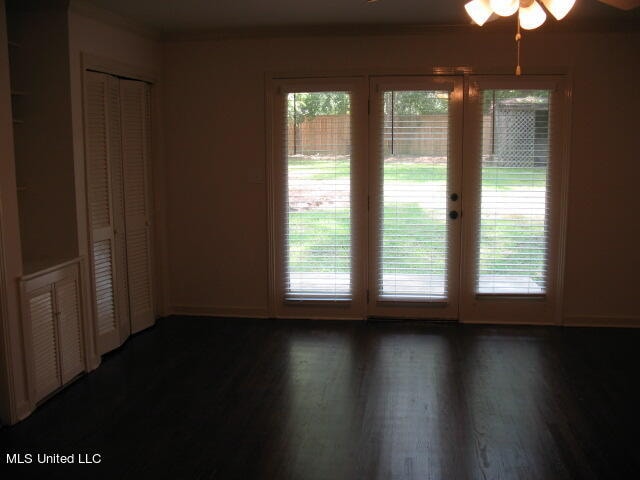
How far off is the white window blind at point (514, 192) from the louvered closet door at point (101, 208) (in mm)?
2949

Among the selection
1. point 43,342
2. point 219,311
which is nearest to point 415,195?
point 219,311

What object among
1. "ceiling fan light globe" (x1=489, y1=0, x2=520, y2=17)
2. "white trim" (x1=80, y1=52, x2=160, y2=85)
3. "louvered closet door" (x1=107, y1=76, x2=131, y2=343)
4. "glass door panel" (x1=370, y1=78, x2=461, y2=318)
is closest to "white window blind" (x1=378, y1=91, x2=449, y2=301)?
"glass door panel" (x1=370, y1=78, x2=461, y2=318)

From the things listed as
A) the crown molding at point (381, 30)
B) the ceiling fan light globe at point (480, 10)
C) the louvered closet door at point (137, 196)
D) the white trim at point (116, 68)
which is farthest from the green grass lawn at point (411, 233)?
the ceiling fan light globe at point (480, 10)

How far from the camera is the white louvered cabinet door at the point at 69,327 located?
3775 mm

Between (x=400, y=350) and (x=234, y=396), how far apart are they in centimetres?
141

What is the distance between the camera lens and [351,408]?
11.6 ft

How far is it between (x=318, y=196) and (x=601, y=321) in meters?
2.60

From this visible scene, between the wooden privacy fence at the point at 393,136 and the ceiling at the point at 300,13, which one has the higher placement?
the ceiling at the point at 300,13

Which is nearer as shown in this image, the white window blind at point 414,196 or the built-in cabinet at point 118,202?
the built-in cabinet at point 118,202

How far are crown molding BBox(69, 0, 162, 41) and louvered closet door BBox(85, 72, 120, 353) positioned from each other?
1.28 ft

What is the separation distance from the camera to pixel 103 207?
4414 millimetres

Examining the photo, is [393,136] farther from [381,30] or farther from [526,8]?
[526,8]

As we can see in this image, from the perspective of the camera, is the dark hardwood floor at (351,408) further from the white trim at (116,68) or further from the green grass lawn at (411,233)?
the white trim at (116,68)

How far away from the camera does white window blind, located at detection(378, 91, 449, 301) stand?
505cm
